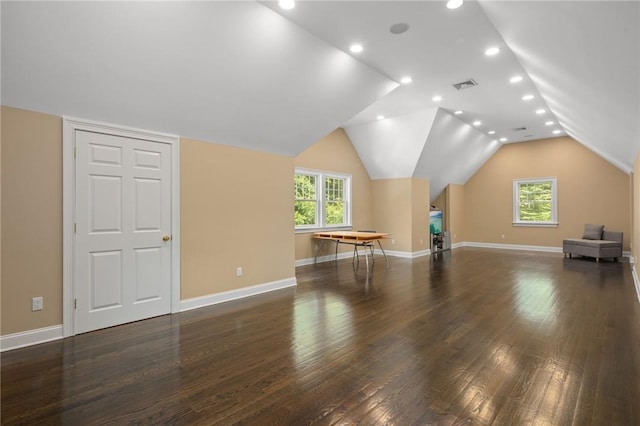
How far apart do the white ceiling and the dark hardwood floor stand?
2198mm

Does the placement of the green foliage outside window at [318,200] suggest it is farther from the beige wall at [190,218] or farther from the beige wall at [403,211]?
the beige wall at [190,218]

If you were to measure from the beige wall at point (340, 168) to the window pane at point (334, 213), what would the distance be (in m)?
0.37

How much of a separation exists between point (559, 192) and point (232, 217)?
30.7 ft

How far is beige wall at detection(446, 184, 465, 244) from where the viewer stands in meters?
10.1

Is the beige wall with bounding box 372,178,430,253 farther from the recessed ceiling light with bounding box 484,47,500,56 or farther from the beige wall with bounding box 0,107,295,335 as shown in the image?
the recessed ceiling light with bounding box 484,47,500,56

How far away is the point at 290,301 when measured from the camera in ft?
14.1

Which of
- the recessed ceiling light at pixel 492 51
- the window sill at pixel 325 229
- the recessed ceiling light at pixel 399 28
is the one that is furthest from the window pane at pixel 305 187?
the recessed ceiling light at pixel 492 51

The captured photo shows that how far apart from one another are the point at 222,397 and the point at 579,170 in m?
10.5

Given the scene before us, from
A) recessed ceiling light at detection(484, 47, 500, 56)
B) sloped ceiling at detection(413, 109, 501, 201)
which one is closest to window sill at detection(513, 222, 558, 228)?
sloped ceiling at detection(413, 109, 501, 201)

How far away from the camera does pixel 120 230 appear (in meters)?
3.42

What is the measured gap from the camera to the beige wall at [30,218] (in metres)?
2.75

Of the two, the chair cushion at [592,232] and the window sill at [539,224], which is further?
the window sill at [539,224]

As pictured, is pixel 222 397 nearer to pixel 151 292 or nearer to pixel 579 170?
pixel 151 292

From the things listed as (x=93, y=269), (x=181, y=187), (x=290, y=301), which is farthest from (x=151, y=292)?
(x=290, y=301)
